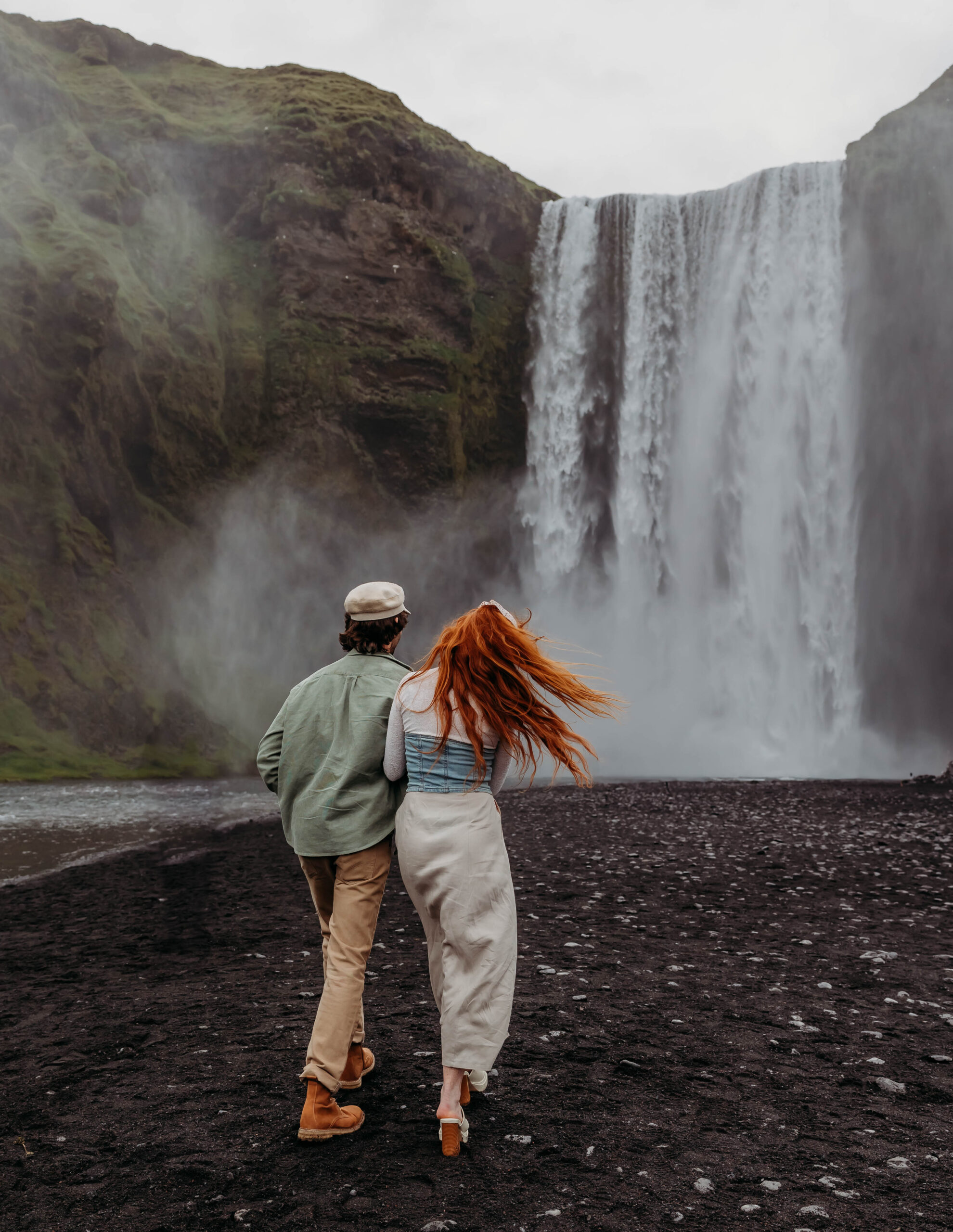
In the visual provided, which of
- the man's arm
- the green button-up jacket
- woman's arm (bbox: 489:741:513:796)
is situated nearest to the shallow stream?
the man's arm

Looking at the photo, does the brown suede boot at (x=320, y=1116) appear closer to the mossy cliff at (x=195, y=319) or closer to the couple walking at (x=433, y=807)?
the couple walking at (x=433, y=807)

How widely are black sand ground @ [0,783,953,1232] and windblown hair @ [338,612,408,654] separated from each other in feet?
7.91

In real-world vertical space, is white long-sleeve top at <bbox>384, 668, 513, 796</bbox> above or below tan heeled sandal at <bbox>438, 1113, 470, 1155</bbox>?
above

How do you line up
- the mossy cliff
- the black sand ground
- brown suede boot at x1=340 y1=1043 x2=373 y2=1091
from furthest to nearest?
1. the mossy cliff
2. brown suede boot at x1=340 y1=1043 x2=373 y2=1091
3. the black sand ground

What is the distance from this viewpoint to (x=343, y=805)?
4.48 m

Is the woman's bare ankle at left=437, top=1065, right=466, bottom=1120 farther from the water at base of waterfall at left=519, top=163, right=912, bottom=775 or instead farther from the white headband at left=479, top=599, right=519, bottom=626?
the water at base of waterfall at left=519, top=163, right=912, bottom=775

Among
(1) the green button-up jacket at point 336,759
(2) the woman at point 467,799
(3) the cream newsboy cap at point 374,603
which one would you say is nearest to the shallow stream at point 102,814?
(1) the green button-up jacket at point 336,759

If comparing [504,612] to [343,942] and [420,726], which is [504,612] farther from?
[343,942]

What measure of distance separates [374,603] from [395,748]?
0.76 metres

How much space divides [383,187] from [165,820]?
3129 centimetres

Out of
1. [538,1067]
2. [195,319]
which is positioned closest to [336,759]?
[538,1067]

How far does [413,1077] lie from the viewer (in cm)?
515

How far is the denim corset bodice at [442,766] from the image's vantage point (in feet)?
14.2

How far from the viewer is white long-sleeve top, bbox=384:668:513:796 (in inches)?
171
